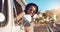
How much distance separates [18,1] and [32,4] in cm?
25

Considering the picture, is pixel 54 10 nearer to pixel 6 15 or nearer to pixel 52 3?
pixel 52 3

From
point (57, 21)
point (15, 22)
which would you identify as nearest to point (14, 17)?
point (15, 22)

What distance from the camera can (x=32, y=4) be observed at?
413 inches

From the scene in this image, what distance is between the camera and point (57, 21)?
34.2ft

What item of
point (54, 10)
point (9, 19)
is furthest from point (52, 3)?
point (9, 19)

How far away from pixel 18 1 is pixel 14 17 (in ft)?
0.92

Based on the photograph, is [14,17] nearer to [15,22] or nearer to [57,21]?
[15,22]

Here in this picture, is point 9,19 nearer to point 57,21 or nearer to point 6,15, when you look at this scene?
point 6,15

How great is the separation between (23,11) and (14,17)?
0.18m

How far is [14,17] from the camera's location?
414 inches

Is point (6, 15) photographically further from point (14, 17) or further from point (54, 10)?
point (54, 10)

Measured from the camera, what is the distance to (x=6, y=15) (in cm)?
1054

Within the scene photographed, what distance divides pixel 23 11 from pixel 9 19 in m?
0.27

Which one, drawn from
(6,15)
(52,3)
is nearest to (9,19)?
(6,15)
